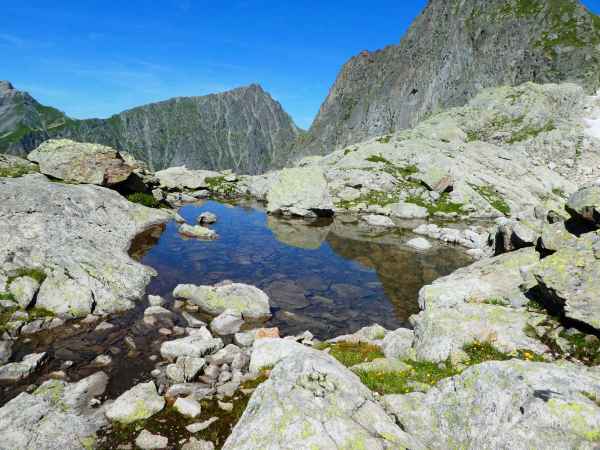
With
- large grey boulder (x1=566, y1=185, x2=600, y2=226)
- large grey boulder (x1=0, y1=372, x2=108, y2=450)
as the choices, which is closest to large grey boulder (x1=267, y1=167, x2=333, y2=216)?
large grey boulder (x1=566, y1=185, x2=600, y2=226)

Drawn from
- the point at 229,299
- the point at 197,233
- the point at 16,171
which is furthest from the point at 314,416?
the point at 16,171

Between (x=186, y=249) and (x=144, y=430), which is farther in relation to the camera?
(x=186, y=249)

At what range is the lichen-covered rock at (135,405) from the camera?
10516mm

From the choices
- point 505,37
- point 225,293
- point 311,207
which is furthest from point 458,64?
point 225,293

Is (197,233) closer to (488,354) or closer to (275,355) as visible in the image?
(275,355)

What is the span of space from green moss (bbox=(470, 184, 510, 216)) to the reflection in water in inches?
893

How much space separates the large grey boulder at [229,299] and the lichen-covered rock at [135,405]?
7572mm

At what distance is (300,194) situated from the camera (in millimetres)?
51312

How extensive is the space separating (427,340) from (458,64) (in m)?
140

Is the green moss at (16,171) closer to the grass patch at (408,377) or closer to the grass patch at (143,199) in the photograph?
the grass patch at (143,199)

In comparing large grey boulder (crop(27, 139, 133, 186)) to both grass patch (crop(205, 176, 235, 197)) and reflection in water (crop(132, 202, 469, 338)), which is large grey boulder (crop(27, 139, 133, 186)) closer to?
reflection in water (crop(132, 202, 469, 338))

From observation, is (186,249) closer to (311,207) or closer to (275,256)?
(275,256)

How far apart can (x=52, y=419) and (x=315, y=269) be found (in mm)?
20246

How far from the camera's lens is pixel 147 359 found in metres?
14.1
